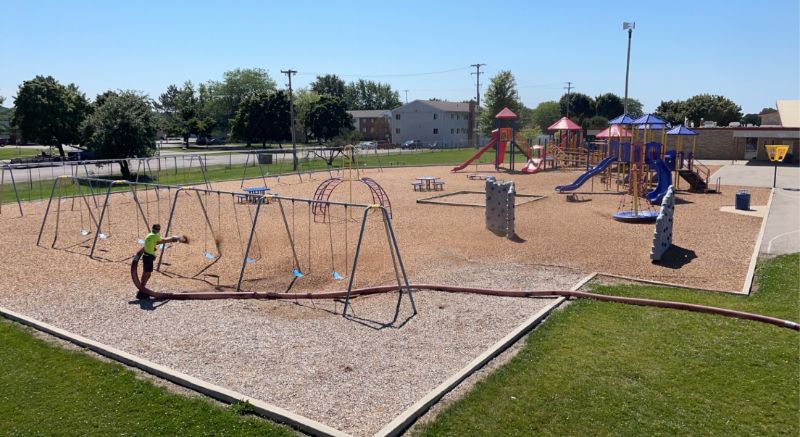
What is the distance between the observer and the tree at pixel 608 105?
9319cm

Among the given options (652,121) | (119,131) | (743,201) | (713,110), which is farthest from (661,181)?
(713,110)

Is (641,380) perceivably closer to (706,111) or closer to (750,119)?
(706,111)

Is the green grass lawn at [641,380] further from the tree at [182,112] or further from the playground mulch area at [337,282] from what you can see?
the tree at [182,112]

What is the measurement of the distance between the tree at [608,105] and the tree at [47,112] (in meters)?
76.5

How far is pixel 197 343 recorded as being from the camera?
9.29 metres

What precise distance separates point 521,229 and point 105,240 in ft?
43.3

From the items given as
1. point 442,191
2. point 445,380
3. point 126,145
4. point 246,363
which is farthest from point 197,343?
point 126,145

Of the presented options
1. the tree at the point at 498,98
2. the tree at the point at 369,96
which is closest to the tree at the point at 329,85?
the tree at the point at 369,96

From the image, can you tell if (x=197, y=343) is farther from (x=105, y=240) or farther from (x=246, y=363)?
(x=105, y=240)

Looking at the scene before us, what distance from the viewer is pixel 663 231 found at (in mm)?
14031

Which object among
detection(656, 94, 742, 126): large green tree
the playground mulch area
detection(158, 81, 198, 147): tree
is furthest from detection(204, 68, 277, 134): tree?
the playground mulch area

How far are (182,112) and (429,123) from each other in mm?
39673

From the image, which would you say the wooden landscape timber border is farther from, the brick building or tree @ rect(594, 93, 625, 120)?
the brick building

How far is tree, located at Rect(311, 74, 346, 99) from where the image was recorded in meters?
138
